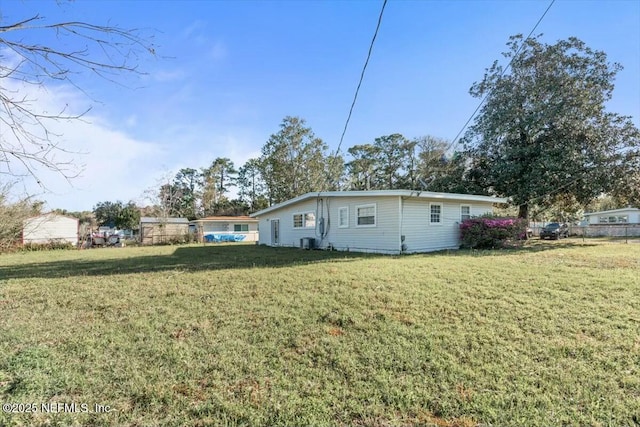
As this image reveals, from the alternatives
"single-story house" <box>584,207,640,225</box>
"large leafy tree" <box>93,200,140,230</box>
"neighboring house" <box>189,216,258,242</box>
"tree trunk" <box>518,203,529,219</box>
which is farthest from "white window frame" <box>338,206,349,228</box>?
"large leafy tree" <box>93,200,140,230</box>

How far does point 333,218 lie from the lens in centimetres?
1480

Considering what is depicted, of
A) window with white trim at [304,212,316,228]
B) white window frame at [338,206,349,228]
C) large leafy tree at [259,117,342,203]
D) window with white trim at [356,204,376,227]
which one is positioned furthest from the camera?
large leafy tree at [259,117,342,203]

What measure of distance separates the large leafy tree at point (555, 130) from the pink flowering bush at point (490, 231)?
452 cm

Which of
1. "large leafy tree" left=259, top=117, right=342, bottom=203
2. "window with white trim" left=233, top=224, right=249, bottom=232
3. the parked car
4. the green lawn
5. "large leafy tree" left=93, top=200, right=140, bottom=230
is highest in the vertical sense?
"large leafy tree" left=259, top=117, right=342, bottom=203

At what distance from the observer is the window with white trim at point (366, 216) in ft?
42.9

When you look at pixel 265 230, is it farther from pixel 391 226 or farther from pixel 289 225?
Answer: pixel 391 226

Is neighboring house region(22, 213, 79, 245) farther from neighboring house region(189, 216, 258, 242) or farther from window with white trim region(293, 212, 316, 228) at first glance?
window with white trim region(293, 212, 316, 228)

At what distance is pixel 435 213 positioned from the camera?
→ 45.1 feet

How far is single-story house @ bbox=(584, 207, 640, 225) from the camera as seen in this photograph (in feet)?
102

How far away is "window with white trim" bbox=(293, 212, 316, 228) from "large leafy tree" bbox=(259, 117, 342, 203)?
18.0 metres

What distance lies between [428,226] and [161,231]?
70.0 ft

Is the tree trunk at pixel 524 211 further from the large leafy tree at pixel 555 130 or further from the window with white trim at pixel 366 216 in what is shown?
the window with white trim at pixel 366 216

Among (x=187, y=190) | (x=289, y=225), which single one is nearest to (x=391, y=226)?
(x=289, y=225)

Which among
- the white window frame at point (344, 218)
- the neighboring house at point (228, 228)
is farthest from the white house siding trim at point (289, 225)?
the neighboring house at point (228, 228)
